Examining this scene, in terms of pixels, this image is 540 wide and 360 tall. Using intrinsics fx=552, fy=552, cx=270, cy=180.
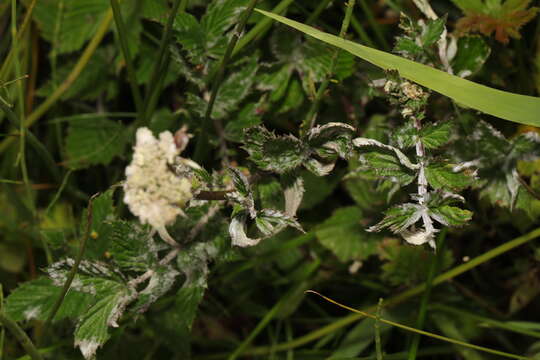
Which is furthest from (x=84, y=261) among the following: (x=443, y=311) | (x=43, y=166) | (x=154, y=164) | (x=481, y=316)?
(x=481, y=316)

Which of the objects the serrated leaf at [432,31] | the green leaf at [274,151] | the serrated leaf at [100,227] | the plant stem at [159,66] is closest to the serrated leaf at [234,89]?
the plant stem at [159,66]

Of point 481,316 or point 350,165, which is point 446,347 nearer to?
point 481,316

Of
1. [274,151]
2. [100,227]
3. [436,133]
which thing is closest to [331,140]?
[274,151]

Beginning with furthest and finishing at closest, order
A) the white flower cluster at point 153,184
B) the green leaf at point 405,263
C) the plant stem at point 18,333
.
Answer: the green leaf at point 405,263 < the plant stem at point 18,333 < the white flower cluster at point 153,184

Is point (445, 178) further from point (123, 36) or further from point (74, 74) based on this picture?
point (74, 74)

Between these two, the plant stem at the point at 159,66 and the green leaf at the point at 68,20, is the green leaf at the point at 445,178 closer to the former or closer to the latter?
the plant stem at the point at 159,66
